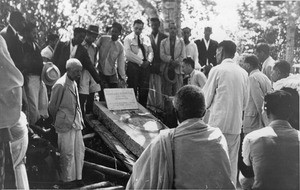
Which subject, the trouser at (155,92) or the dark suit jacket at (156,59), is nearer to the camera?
the dark suit jacket at (156,59)

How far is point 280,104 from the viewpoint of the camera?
367cm

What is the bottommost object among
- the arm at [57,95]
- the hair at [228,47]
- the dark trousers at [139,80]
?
the dark trousers at [139,80]

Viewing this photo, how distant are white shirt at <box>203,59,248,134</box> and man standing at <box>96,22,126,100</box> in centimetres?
368

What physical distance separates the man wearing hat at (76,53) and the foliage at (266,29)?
11.3 meters

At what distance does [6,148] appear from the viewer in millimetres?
3910

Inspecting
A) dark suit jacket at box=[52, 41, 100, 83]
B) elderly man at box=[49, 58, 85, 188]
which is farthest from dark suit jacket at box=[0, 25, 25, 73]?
dark suit jacket at box=[52, 41, 100, 83]

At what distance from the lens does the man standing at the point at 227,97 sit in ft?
19.1

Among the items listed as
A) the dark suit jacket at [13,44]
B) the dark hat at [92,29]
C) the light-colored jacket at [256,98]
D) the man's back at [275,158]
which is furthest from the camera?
the dark hat at [92,29]

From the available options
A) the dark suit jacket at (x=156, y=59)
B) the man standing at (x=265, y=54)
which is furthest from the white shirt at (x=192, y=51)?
the man standing at (x=265, y=54)

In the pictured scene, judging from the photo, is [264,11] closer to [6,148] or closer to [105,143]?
[105,143]

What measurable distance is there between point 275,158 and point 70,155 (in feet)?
12.7

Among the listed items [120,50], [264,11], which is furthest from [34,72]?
[264,11]

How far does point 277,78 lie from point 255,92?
1.26 feet

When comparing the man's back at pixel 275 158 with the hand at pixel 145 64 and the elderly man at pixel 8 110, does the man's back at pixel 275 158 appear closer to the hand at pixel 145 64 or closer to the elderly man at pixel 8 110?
the elderly man at pixel 8 110
